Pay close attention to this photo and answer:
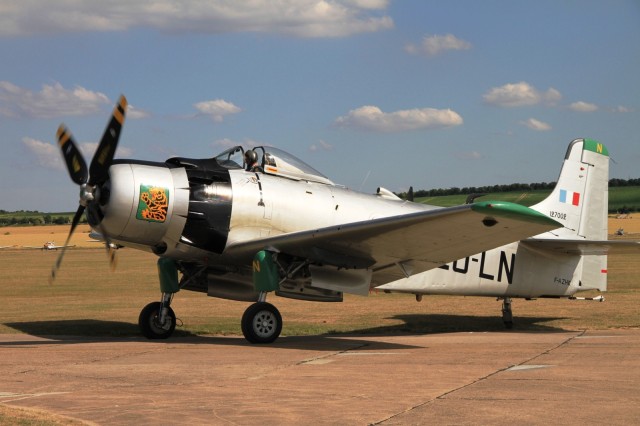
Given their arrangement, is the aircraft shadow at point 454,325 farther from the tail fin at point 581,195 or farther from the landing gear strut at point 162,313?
the landing gear strut at point 162,313

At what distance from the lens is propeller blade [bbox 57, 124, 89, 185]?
41.9ft

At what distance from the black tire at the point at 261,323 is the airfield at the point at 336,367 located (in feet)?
0.80

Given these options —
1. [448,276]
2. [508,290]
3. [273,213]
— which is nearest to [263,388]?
[273,213]

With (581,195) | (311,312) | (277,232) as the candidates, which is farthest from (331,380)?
(311,312)

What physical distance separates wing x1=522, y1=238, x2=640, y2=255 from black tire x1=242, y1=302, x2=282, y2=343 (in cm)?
551

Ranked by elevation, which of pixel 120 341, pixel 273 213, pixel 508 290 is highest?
pixel 273 213

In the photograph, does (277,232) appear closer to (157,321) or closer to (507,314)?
(157,321)

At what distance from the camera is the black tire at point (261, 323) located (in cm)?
1280

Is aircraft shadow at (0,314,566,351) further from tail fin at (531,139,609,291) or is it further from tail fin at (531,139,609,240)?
tail fin at (531,139,609,240)

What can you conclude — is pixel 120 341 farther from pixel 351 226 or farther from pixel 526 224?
pixel 526 224

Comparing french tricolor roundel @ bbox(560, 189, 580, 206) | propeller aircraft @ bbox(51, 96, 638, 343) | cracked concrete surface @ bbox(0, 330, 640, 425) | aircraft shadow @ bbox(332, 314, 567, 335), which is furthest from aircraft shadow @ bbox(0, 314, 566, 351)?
french tricolor roundel @ bbox(560, 189, 580, 206)

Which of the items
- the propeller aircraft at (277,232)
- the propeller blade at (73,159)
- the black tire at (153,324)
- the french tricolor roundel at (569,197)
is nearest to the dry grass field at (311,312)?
the black tire at (153,324)

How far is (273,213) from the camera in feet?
44.1

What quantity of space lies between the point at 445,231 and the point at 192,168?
3950 mm
